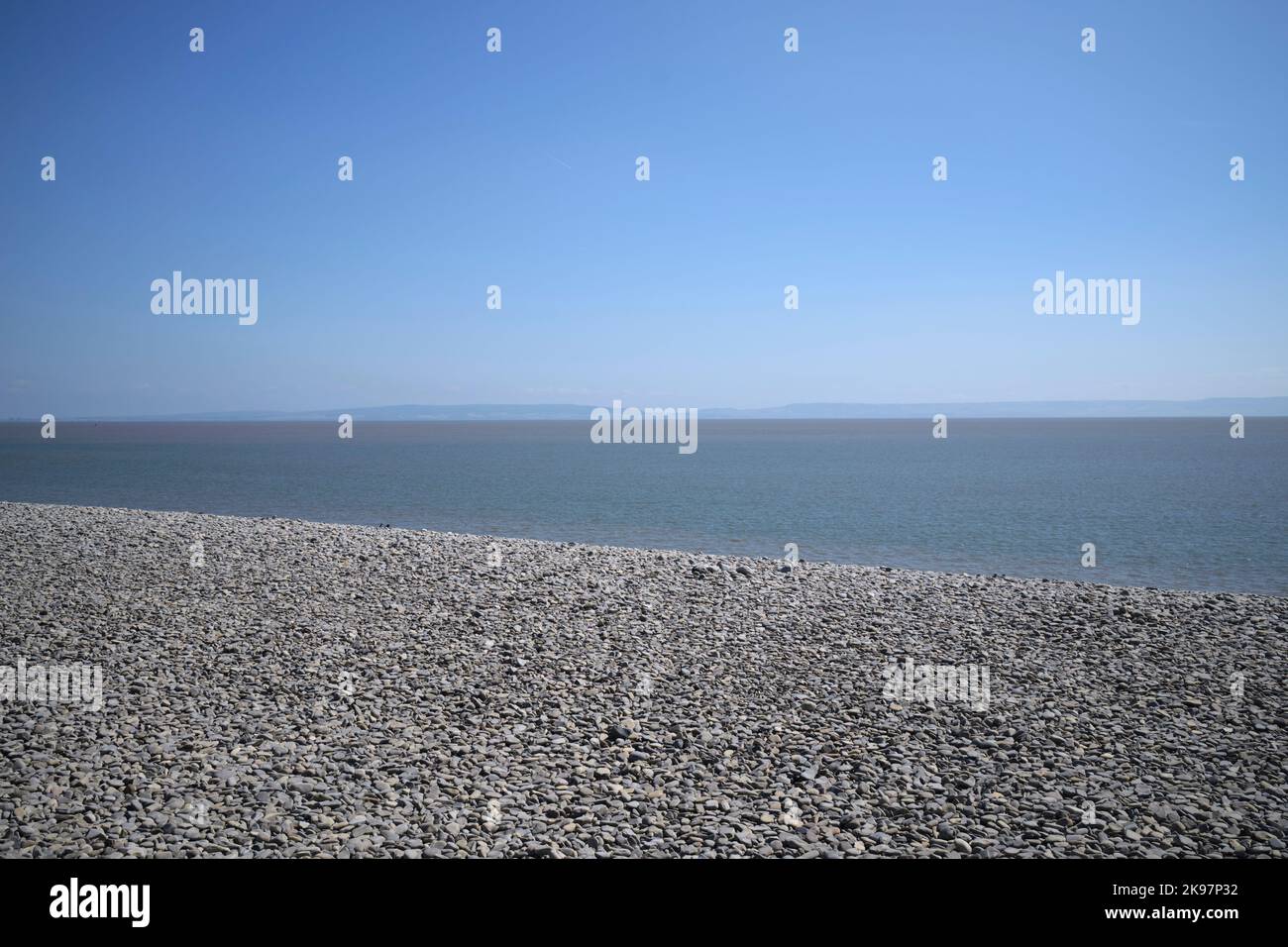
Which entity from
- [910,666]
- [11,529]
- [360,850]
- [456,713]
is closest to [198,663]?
[456,713]

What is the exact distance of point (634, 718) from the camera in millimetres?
8164

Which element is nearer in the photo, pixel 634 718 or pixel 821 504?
pixel 634 718

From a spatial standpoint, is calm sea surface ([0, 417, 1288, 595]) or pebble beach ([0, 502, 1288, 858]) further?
calm sea surface ([0, 417, 1288, 595])

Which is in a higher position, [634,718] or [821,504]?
[821,504]

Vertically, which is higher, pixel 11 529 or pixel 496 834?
pixel 11 529

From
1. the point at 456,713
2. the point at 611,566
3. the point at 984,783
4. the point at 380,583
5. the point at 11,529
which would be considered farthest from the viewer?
the point at 11,529

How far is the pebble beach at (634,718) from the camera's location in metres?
5.92

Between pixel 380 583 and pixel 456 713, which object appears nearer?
pixel 456 713

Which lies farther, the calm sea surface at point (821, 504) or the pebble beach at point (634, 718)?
the calm sea surface at point (821, 504)

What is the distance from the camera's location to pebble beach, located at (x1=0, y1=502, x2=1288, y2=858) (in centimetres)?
592
